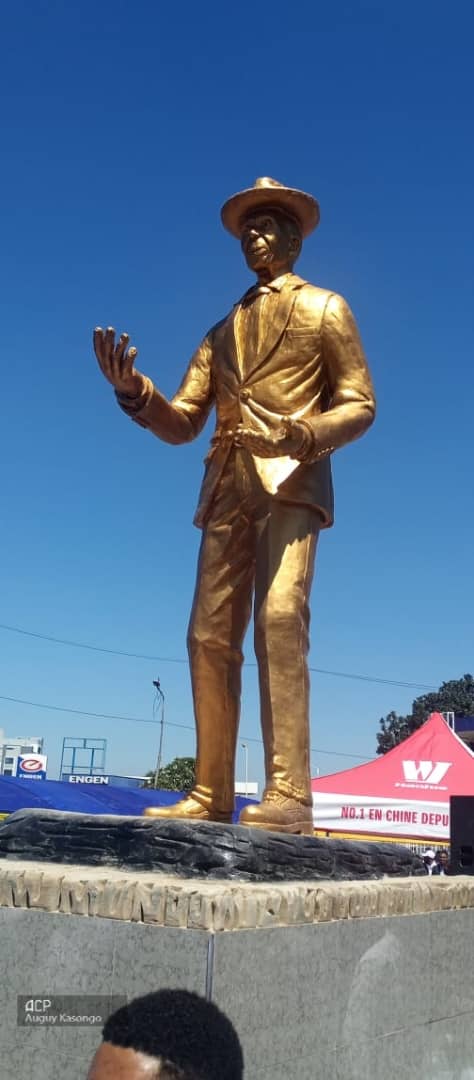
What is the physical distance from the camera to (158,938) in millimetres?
2914

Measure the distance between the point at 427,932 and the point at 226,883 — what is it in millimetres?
1277

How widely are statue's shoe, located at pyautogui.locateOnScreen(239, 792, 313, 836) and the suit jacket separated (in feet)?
4.51

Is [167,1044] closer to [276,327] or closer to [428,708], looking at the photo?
[276,327]

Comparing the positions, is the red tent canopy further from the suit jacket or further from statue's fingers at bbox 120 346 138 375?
statue's fingers at bbox 120 346 138 375

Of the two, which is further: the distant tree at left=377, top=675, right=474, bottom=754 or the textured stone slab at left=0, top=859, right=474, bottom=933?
the distant tree at left=377, top=675, right=474, bottom=754

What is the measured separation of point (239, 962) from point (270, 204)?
3.62m

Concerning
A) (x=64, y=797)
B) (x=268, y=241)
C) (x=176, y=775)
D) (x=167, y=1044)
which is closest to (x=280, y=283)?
(x=268, y=241)

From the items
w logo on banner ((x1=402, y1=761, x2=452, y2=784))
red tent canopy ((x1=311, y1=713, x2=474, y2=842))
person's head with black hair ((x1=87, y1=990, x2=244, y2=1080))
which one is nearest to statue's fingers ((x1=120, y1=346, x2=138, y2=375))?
person's head with black hair ((x1=87, y1=990, x2=244, y2=1080))

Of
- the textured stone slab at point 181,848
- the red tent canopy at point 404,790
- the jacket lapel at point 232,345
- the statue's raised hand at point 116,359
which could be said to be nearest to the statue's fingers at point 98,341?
the statue's raised hand at point 116,359

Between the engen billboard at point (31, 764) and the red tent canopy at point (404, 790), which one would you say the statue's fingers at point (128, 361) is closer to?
the red tent canopy at point (404, 790)

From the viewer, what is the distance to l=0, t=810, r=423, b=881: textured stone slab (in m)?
3.47

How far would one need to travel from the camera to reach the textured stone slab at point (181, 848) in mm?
3471

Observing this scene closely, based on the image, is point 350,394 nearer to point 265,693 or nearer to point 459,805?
point 265,693

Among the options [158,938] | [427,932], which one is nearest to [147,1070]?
[158,938]
